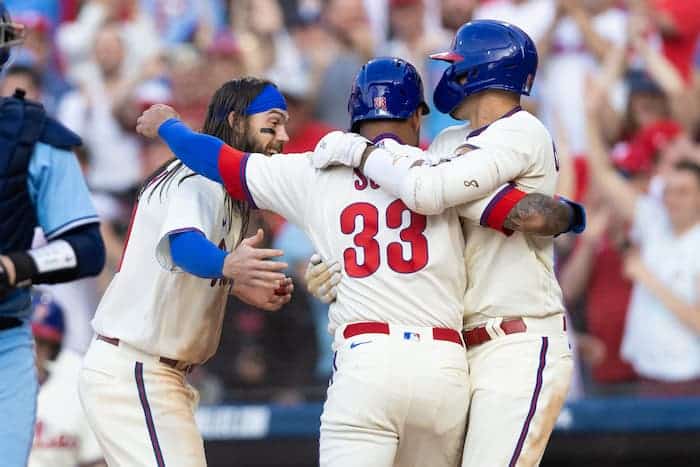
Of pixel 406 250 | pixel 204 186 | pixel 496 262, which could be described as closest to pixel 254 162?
pixel 204 186

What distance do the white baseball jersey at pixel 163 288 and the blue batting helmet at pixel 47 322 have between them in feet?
5.20

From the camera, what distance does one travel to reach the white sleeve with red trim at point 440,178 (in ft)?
11.7

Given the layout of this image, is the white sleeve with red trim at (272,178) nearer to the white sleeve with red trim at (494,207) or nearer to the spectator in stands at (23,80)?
the white sleeve with red trim at (494,207)

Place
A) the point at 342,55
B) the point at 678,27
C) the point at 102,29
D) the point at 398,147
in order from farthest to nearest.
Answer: the point at 102,29 → the point at 342,55 → the point at 678,27 → the point at 398,147

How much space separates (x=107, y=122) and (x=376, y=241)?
489 cm

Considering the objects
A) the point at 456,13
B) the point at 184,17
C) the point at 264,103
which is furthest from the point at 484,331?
the point at 184,17

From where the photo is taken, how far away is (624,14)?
7.77 meters

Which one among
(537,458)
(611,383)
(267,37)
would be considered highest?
(267,37)

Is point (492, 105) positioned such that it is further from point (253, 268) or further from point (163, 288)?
point (163, 288)

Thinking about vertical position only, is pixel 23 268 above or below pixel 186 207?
below

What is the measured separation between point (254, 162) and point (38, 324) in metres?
2.06

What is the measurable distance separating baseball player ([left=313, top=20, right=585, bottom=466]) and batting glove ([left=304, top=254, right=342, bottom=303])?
0.30 m

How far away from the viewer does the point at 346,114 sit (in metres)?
7.81

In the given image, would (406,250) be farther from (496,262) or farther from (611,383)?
(611,383)
